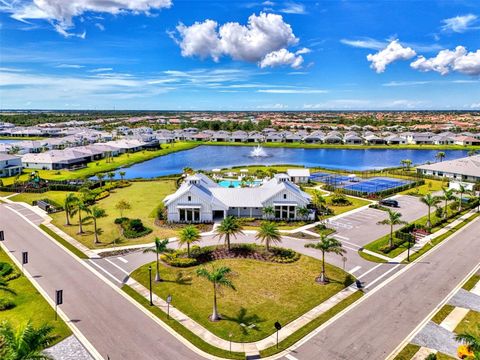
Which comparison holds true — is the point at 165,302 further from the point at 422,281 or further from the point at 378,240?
the point at 378,240

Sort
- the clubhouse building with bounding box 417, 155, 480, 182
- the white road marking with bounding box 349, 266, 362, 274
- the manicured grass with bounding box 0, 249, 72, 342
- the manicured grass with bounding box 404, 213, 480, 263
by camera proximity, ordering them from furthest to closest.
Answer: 1. the clubhouse building with bounding box 417, 155, 480, 182
2. the manicured grass with bounding box 404, 213, 480, 263
3. the white road marking with bounding box 349, 266, 362, 274
4. the manicured grass with bounding box 0, 249, 72, 342

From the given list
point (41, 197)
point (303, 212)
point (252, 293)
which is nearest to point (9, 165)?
point (41, 197)

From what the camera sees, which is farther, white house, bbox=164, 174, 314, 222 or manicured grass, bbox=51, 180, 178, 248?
white house, bbox=164, 174, 314, 222

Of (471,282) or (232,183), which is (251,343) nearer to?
(471,282)

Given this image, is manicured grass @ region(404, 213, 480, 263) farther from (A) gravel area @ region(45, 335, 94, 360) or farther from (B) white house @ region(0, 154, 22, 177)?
(B) white house @ region(0, 154, 22, 177)

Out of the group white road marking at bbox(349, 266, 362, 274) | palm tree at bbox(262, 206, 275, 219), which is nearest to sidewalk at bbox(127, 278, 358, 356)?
white road marking at bbox(349, 266, 362, 274)

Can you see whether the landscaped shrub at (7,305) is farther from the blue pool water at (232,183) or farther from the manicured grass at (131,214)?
the blue pool water at (232,183)

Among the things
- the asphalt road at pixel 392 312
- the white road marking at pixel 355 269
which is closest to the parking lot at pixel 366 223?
the white road marking at pixel 355 269
